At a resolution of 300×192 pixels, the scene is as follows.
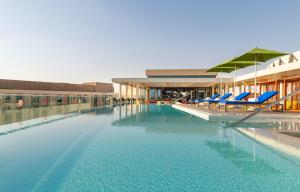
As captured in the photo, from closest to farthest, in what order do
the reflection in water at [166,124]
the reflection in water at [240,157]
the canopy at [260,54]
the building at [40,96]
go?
the reflection in water at [240,157], the reflection in water at [166,124], the canopy at [260,54], the building at [40,96]

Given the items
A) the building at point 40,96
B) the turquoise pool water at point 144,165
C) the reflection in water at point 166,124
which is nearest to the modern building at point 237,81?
the building at point 40,96

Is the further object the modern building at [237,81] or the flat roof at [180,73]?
the flat roof at [180,73]

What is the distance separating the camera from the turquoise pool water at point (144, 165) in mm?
2820

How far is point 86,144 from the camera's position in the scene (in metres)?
5.10

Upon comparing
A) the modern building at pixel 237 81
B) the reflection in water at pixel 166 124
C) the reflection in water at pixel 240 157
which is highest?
the modern building at pixel 237 81

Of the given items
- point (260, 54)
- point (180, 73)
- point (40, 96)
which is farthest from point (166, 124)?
point (180, 73)

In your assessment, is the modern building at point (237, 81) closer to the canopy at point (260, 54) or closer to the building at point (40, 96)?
the canopy at point (260, 54)

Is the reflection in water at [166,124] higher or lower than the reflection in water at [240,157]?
lower

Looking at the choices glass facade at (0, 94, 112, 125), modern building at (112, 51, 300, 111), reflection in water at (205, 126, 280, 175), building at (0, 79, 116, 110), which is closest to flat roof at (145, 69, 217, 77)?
modern building at (112, 51, 300, 111)

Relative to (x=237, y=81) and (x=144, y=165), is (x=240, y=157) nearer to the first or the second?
(x=144, y=165)

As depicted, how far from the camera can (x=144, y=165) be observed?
140 inches

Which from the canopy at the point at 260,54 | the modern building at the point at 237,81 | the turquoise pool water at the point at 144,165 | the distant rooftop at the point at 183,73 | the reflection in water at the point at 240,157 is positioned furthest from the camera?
the distant rooftop at the point at 183,73

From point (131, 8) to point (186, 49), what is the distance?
816 cm

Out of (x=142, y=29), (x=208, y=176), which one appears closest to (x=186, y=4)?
(x=142, y=29)
